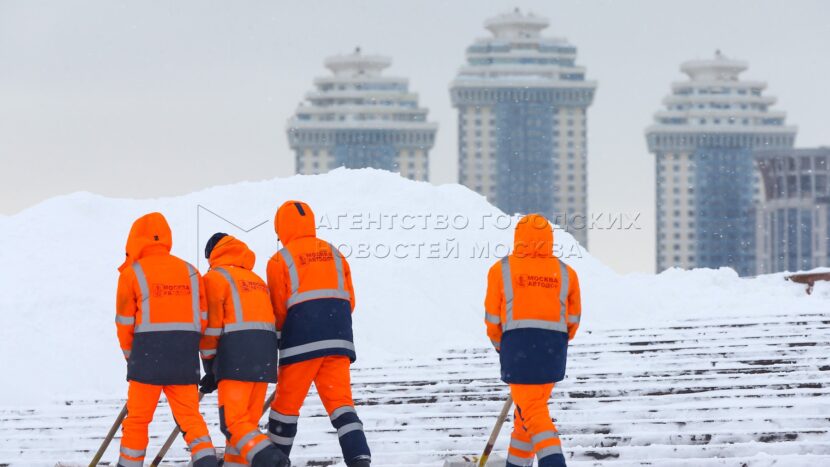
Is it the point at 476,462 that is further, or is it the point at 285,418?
the point at 476,462

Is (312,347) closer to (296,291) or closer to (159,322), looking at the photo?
(296,291)

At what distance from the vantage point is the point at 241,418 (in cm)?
789

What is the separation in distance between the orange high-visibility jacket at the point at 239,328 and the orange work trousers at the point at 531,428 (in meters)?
1.52

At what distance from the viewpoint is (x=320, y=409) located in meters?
11.2

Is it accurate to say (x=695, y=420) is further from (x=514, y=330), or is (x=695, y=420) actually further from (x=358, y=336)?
(x=358, y=336)

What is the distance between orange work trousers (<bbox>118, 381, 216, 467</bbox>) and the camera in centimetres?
782

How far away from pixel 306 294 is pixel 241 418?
88 centimetres

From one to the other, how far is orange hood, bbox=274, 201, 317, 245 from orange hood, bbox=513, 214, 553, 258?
1.35 meters

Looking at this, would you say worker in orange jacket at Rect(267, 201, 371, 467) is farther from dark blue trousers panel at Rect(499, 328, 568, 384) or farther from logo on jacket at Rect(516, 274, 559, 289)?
logo on jacket at Rect(516, 274, 559, 289)

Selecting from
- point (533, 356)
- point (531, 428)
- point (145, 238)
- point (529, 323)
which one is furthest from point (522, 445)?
point (145, 238)

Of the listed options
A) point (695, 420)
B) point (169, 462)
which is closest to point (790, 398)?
point (695, 420)

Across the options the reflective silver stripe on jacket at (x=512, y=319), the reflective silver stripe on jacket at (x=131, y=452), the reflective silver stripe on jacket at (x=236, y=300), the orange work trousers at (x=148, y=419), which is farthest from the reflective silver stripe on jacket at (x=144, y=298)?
the reflective silver stripe on jacket at (x=512, y=319)

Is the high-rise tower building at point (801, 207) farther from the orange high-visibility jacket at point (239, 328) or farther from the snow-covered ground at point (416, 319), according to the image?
the orange high-visibility jacket at point (239, 328)

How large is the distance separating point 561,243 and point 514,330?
12.4m
